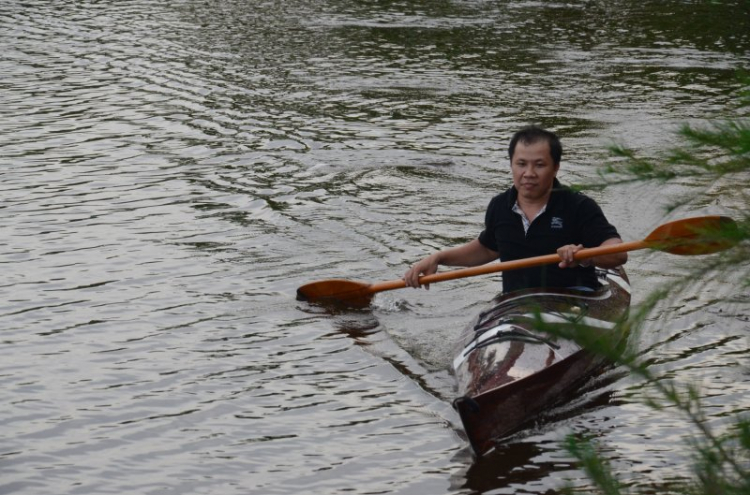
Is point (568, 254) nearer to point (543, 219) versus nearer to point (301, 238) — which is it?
point (543, 219)

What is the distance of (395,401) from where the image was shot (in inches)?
272

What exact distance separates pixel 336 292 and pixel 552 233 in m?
2.08

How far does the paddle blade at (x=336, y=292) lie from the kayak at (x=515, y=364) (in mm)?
1463

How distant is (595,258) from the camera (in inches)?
264

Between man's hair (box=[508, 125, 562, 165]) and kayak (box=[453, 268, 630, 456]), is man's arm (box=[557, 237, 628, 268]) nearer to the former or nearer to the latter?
kayak (box=[453, 268, 630, 456])

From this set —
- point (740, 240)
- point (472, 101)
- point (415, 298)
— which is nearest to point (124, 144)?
point (472, 101)

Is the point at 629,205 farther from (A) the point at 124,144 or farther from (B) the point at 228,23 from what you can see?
(B) the point at 228,23

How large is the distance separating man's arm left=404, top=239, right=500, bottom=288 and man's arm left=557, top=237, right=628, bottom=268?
0.84 meters

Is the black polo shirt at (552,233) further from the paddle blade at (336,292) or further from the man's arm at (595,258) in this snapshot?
the paddle blade at (336,292)

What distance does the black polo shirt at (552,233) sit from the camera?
268 inches

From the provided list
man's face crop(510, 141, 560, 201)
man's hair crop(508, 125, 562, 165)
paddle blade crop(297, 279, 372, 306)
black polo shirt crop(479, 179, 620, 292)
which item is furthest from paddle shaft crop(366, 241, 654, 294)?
man's hair crop(508, 125, 562, 165)

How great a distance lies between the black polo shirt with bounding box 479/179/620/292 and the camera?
6.82m

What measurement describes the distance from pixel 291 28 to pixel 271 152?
8.57m

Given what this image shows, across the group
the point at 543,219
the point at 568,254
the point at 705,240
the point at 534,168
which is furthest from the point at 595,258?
the point at 705,240
